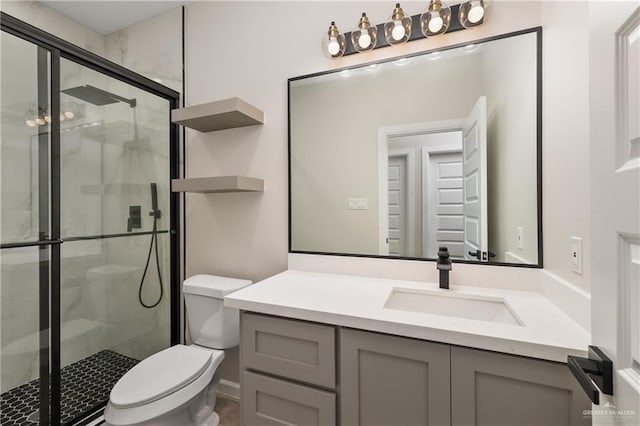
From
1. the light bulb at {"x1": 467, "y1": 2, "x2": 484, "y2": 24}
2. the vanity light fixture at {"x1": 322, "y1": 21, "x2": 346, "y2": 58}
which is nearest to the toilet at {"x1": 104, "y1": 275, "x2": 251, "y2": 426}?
the vanity light fixture at {"x1": 322, "y1": 21, "x2": 346, "y2": 58}

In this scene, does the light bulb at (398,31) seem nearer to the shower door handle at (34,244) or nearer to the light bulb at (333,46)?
the light bulb at (333,46)

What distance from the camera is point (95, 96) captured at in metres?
1.68

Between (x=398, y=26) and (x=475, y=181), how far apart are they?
824mm

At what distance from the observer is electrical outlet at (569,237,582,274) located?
832 millimetres

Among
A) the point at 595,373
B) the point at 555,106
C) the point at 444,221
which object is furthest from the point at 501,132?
the point at 595,373

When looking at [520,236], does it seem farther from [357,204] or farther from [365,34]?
[365,34]

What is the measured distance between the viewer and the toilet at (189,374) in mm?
1150

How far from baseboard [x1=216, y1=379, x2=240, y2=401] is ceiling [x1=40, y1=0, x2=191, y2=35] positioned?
264 centimetres

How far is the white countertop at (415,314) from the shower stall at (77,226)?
3.58 ft

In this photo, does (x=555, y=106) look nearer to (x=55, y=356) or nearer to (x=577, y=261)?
(x=577, y=261)

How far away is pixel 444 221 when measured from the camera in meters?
1.31

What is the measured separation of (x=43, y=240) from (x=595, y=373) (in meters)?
2.04

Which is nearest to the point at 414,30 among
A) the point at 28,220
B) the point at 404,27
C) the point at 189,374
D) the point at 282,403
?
the point at 404,27

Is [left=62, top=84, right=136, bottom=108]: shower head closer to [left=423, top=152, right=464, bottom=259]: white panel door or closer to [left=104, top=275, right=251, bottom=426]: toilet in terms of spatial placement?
[left=104, top=275, right=251, bottom=426]: toilet
